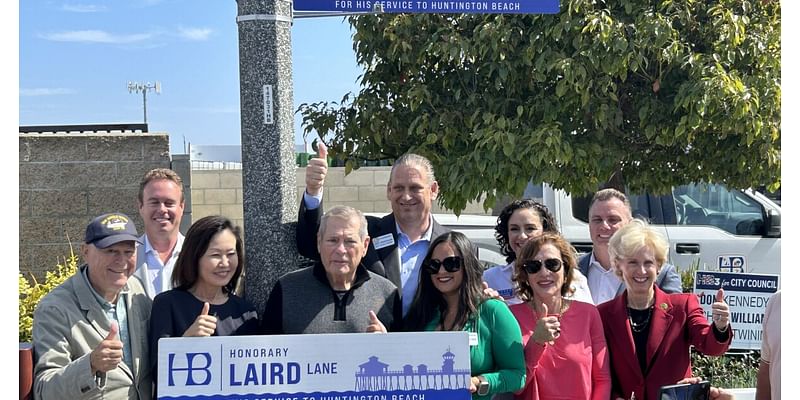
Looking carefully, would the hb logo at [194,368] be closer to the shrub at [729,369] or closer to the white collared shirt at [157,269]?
the white collared shirt at [157,269]

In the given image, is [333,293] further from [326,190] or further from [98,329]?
[326,190]

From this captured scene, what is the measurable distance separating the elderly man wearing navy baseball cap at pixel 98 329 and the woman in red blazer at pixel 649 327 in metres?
1.99

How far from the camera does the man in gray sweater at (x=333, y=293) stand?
3.71 m

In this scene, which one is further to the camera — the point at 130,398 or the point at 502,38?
the point at 502,38

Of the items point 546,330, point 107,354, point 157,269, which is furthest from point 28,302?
point 546,330

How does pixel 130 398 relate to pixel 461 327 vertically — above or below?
below

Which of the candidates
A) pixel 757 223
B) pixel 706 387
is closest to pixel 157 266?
pixel 706 387

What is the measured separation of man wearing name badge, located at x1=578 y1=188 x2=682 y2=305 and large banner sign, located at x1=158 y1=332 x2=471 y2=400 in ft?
4.57

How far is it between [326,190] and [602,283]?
1089cm

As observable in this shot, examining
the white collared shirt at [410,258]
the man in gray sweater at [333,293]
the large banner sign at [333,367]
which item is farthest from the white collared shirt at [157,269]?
the white collared shirt at [410,258]

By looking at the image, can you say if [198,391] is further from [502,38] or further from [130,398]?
[502,38]

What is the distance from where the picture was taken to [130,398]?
3.60m

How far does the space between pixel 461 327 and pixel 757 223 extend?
7.42m

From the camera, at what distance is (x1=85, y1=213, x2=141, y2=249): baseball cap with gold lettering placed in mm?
3650
